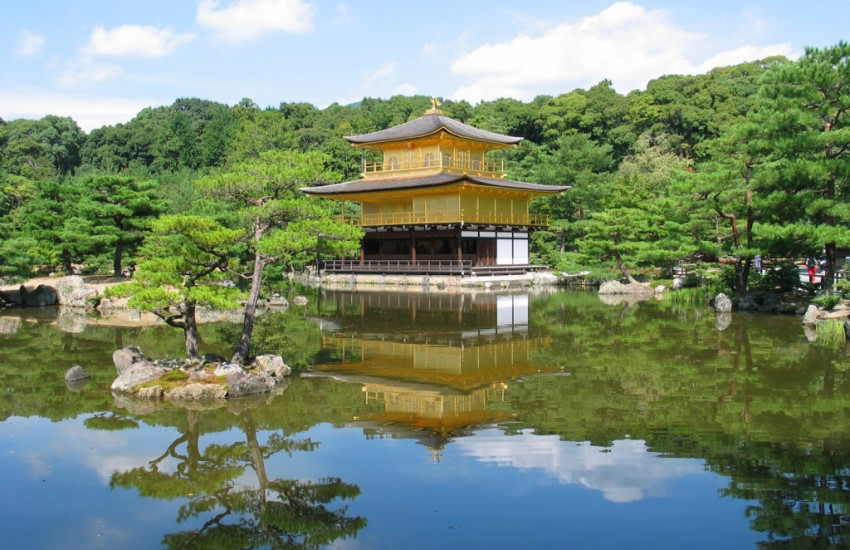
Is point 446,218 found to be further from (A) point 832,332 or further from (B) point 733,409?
(B) point 733,409

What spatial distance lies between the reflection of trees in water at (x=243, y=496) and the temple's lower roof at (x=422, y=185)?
2420cm

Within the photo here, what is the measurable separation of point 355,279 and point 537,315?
14.2 m

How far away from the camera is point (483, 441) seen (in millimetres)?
7344

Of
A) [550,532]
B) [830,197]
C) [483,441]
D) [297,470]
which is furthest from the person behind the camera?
[830,197]

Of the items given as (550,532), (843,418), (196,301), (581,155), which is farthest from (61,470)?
(581,155)

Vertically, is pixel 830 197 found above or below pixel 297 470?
above

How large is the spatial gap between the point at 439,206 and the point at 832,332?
2012 cm

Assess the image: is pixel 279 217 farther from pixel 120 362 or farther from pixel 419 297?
pixel 419 297

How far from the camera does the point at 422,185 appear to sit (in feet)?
103

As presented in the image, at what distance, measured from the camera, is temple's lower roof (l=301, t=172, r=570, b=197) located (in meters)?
31.2

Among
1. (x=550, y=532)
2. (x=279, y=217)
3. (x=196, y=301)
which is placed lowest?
(x=550, y=532)

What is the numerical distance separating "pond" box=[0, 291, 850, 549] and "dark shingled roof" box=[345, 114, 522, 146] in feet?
71.0

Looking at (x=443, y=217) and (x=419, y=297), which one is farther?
(x=443, y=217)

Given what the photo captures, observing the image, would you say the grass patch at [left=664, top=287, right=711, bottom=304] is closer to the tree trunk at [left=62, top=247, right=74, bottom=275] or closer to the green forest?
the green forest
